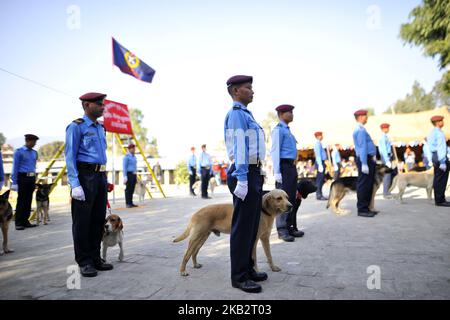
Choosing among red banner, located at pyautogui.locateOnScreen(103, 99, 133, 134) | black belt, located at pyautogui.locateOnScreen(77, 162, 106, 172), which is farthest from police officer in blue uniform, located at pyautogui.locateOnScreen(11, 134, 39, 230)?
black belt, located at pyautogui.locateOnScreen(77, 162, 106, 172)

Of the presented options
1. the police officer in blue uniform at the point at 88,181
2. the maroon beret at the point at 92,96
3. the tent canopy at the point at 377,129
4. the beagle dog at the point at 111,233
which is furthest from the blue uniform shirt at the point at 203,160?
the tent canopy at the point at 377,129

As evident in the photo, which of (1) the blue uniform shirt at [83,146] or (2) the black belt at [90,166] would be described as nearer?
(1) the blue uniform shirt at [83,146]

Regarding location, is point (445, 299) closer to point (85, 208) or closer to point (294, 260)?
point (294, 260)

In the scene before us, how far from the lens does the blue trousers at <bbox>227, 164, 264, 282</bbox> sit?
3.23 meters

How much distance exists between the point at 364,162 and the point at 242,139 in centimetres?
547

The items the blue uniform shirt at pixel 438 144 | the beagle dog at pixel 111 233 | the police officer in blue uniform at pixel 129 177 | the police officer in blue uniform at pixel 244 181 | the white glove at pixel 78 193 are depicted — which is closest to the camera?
the police officer in blue uniform at pixel 244 181

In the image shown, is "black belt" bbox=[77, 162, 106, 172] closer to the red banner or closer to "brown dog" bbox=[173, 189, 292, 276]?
"brown dog" bbox=[173, 189, 292, 276]

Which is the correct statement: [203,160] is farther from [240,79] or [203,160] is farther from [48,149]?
[48,149]

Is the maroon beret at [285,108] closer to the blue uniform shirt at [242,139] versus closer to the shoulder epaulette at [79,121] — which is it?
the blue uniform shirt at [242,139]

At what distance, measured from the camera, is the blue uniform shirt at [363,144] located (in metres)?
7.54

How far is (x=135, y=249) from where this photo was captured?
5102 millimetres

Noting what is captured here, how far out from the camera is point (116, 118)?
12.9 m

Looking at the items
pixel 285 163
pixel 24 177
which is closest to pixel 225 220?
pixel 285 163
